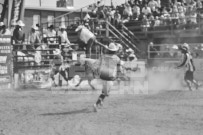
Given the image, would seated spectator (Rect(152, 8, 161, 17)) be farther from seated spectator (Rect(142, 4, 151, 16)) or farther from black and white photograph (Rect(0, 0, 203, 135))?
seated spectator (Rect(142, 4, 151, 16))

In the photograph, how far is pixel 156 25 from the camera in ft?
82.3

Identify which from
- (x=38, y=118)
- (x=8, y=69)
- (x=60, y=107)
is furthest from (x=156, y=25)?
(x=38, y=118)

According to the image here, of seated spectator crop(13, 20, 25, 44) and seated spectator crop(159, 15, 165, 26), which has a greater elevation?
seated spectator crop(159, 15, 165, 26)

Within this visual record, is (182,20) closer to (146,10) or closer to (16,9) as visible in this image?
(146,10)

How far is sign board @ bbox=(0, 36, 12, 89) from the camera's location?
58.8ft

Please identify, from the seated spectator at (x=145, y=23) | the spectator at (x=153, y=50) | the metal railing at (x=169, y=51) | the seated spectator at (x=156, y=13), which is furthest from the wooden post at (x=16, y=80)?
the seated spectator at (x=156, y=13)

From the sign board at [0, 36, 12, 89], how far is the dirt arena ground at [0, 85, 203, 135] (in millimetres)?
1730

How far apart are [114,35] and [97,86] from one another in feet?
21.5

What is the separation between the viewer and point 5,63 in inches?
711

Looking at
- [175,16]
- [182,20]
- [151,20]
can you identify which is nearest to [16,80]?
[151,20]

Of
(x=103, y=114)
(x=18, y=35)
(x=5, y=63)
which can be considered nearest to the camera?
(x=103, y=114)

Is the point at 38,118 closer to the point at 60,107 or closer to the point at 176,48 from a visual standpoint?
the point at 60,107

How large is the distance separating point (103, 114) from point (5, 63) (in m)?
7.91

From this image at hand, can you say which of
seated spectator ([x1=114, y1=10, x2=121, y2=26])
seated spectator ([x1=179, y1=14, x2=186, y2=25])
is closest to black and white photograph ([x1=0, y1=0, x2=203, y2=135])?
seated spectator ([x1=114, y1=10, x2=121, y2=26])
